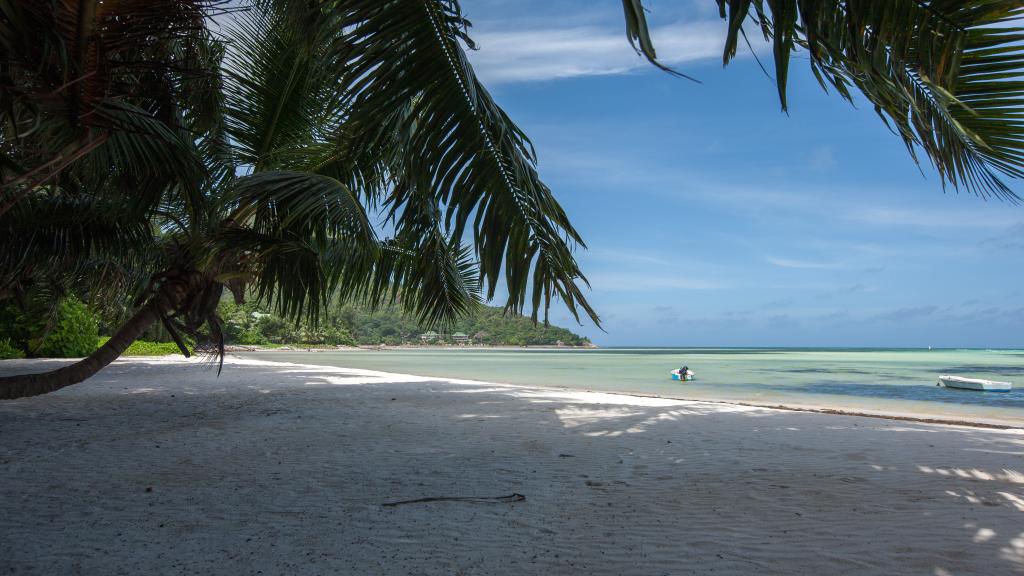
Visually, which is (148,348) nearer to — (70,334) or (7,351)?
(70,334)

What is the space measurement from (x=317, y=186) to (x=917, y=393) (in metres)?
15.3

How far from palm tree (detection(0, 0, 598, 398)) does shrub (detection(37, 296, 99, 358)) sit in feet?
33.3

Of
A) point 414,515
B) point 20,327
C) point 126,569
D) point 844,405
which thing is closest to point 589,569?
point 414,515

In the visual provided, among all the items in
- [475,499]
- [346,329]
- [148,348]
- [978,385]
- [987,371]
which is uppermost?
[346,329]

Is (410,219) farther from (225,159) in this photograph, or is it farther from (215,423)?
(215,423)

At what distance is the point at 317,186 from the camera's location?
13.3 ft

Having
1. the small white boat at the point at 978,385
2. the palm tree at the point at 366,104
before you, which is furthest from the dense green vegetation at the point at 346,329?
the small white boat at the point at 978,385

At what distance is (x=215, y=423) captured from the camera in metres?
5.31

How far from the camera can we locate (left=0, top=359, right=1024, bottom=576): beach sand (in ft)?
6.93

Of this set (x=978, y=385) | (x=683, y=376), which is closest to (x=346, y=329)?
(x=683, y=376)

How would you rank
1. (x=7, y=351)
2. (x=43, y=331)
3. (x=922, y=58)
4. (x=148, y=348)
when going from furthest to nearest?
(x=148, y=348) → (x=43, y=331) → (x=7, y=351) → (x=922, y=58)

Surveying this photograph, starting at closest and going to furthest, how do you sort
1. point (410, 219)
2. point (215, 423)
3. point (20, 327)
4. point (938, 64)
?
1. point (938, 64)
2. point (410, 219)
3. point (215, 423)
4. point (20, 327)

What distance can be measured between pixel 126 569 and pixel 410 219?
3.00 m

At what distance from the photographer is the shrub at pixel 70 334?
46.5 ft
